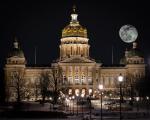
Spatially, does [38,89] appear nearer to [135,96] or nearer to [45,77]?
[45,77]

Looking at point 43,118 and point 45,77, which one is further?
point 45,77

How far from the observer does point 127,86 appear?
543 ft

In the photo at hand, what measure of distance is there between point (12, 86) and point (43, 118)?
363ft

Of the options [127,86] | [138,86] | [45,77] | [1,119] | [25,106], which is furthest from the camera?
[45,77]

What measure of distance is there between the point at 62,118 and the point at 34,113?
4403 millimetres

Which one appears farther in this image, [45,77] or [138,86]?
[45,77]

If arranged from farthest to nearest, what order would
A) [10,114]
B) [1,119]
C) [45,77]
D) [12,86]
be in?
[12,86] → [45,77] → [10,114] → [1,119]

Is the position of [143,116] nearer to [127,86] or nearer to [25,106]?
[25,106]

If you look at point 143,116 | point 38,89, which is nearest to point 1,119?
point 143,116

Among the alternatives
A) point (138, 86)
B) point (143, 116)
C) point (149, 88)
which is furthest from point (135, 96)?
point (143, 116)

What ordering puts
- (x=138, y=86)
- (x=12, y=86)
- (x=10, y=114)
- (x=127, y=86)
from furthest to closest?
(x=12, y=86) < (x=127, y=86) < (x=138, y=86) < (x=10, y=114)

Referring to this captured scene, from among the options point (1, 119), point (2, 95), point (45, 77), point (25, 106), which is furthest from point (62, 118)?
point (45, 77)

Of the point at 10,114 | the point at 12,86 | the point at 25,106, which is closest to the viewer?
the point at 10,114

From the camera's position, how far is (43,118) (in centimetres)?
8069
